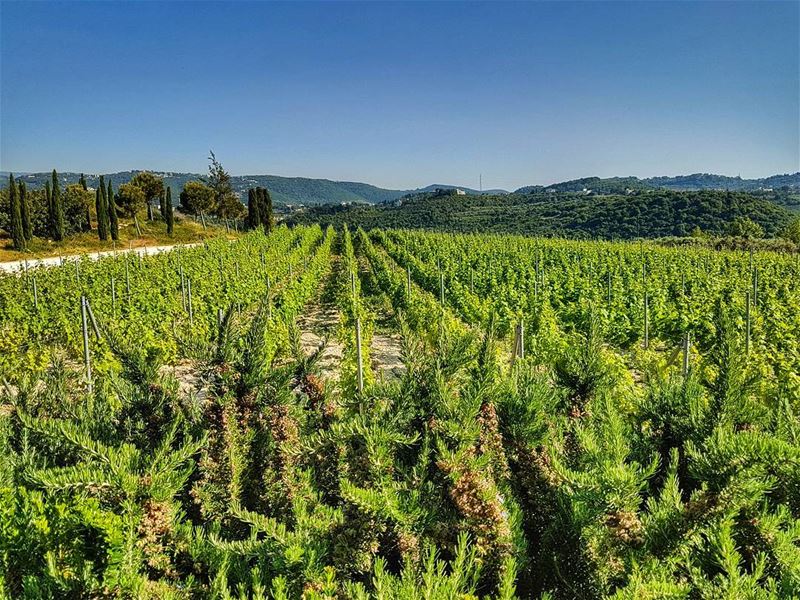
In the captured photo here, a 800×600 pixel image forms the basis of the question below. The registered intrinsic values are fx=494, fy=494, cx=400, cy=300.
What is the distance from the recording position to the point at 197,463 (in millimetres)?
2287

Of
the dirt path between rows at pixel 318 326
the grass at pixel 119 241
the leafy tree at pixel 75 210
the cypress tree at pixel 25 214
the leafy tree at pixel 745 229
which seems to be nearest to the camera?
the dirt path between rows at pixel 318 326

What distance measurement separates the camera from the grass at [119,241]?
2980cm

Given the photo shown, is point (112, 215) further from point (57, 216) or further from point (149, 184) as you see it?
point (149, 184)

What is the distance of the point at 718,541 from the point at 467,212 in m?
91.1

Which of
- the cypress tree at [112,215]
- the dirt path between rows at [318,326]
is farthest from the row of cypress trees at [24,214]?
the dirt path between rows at [318,326]

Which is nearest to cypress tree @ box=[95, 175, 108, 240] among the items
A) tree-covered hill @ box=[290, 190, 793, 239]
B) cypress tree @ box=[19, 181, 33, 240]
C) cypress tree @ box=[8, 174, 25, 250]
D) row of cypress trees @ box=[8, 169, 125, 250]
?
row of cypress trees @ box=[8, 169, 125, 250]

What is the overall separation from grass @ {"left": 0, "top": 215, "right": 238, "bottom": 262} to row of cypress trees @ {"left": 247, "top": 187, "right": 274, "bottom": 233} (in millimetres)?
3845

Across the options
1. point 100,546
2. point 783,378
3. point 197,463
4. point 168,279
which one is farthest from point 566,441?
point 168,279

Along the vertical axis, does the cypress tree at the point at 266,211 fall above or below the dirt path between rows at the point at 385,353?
above

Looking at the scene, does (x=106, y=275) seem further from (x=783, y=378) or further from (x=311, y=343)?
(x=783, y=378)

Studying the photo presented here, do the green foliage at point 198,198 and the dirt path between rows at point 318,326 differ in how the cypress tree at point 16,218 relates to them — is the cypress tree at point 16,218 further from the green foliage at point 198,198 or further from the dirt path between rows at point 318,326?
the dirt path between rows at point 318,326

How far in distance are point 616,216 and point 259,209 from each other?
4324 cm

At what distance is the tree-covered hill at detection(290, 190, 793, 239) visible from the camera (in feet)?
176

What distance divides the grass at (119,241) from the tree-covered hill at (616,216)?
27.5m
